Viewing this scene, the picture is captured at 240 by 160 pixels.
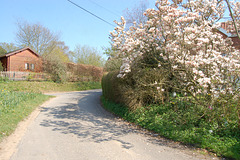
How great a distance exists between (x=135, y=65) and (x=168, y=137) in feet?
12.3

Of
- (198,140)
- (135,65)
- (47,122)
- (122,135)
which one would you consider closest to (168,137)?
(198,140)

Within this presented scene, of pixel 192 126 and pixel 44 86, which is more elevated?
pixel 44 86

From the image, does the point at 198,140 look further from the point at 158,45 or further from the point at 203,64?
the point at 158,45

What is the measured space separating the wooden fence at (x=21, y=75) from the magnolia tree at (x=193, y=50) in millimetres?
19218

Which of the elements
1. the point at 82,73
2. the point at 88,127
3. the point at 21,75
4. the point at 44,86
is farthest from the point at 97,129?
the point at 82,73

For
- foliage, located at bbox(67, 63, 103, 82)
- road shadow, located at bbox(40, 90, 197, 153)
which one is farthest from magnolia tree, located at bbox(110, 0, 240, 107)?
foliage, located at bbox(67, 63, 103, 82)

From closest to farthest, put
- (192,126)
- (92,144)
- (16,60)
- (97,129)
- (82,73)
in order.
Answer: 1. (92,144)
2. (192,126)
3. (97,129)
4. (82,73)
5. (16,60)

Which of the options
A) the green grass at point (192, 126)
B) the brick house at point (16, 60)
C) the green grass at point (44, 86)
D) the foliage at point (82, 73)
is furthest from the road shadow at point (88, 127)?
the brick house at point (16, 60)

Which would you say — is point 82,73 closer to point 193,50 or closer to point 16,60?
point 16,60

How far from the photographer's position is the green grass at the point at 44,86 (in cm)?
2022

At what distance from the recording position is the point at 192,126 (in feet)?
20.6

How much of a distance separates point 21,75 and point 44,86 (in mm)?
3719

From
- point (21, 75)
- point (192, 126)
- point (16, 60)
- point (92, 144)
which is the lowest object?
point (92, 144)

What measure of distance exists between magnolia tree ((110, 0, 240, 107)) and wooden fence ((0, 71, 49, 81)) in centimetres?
1922
